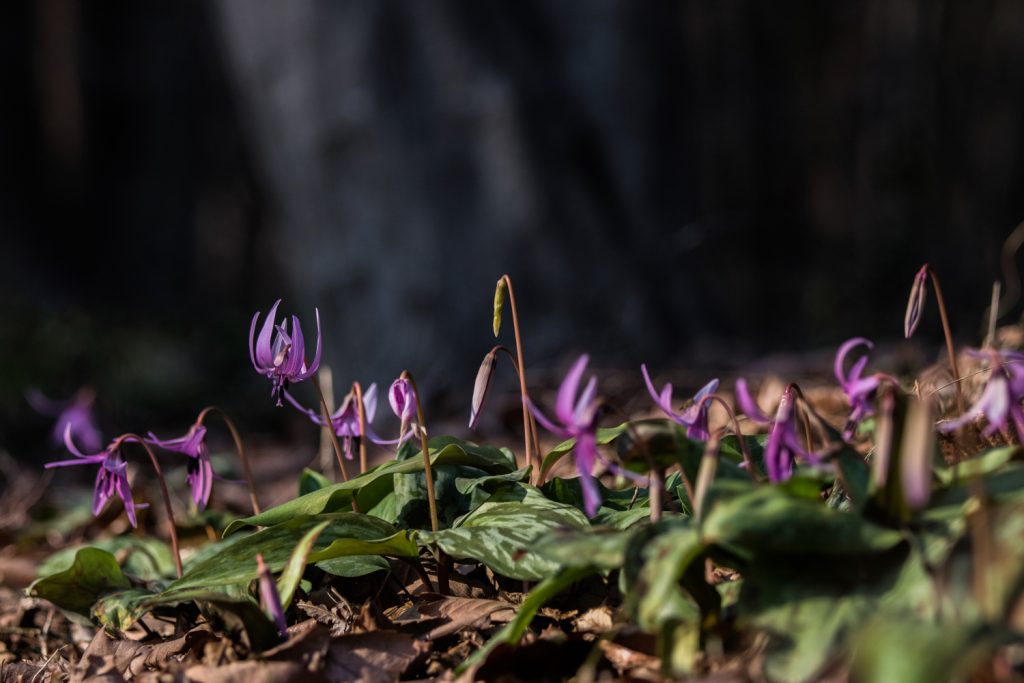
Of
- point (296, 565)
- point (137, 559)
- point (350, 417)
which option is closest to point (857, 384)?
point (296, 565)

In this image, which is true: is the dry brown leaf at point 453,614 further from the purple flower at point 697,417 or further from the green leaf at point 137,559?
the green leaf at point 137,559

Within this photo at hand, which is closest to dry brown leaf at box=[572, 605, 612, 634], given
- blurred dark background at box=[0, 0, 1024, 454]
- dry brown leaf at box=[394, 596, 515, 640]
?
dry brown leaf at box=[394, 596, 515, 640]

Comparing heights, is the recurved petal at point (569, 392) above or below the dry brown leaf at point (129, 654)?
above

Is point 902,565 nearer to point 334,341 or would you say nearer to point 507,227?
point 507,227

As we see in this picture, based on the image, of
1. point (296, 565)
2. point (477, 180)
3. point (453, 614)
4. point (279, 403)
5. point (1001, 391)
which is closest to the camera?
point (1001, 391)

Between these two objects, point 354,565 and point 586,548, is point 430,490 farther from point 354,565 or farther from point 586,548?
point 586,548

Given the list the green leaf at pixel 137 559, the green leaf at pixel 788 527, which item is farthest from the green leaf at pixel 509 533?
the green leaf at pixel 137 559

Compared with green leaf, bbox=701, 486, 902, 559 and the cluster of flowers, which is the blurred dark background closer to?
the cluster of flowers
